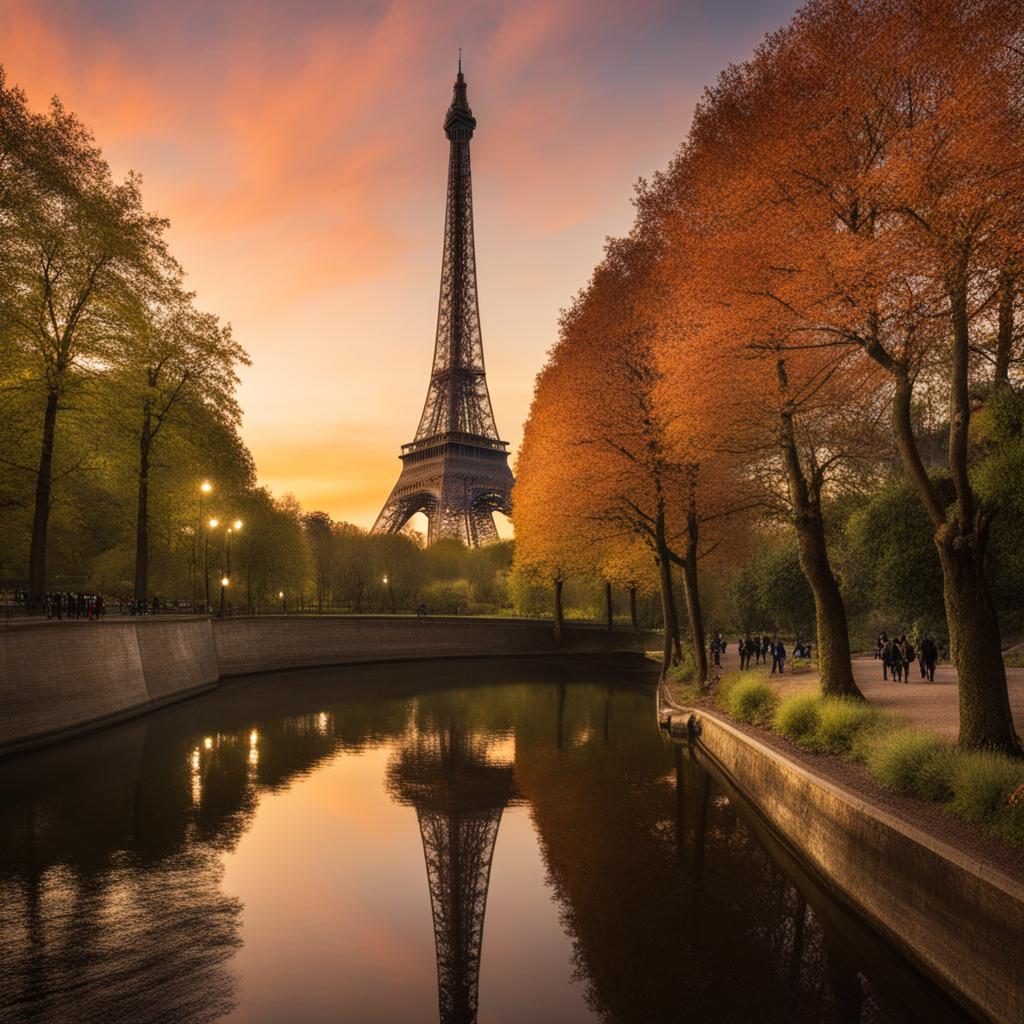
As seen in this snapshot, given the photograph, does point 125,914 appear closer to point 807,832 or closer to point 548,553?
point 807,832

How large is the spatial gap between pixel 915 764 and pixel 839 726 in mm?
3196

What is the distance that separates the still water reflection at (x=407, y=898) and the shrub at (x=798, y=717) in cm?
191

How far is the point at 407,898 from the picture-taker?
11008 millimetres

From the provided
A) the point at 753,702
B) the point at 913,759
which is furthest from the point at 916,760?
the point at 753,702

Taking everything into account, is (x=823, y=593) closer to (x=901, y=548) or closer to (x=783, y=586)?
(x=901, y=548)

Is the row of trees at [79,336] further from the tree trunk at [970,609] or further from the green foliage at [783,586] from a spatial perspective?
the green foliage at [783,586]

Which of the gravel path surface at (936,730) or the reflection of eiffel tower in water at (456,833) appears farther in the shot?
the reflection of eiffel tower in water at (456,833)

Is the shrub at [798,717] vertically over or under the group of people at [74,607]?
under

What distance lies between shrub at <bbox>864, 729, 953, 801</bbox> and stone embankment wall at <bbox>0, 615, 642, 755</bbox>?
2022 centimetres

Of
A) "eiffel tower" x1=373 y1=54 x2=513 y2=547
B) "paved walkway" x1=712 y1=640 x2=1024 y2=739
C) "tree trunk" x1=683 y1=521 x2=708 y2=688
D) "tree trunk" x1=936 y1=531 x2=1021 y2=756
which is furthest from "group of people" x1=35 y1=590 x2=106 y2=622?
"eiffel tower" x1=373 y1=54 x2=513 y2=547

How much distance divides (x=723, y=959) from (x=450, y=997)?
310cm

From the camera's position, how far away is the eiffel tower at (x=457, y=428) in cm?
9381

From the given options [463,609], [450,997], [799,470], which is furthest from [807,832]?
[463,609]

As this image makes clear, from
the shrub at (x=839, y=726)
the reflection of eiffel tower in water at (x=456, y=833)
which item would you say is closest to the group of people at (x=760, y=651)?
the reflection of eiffel tower in water at (x=456, y=833)
